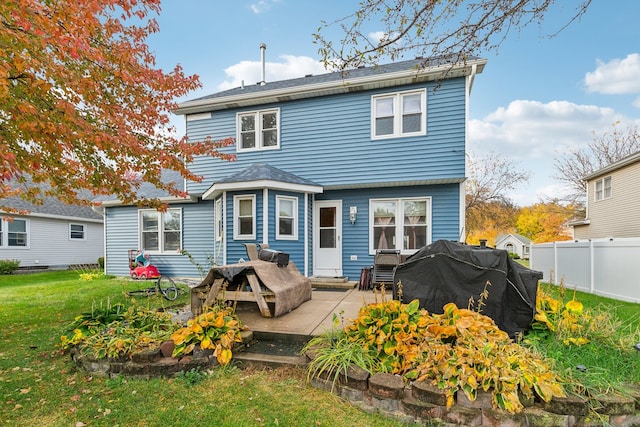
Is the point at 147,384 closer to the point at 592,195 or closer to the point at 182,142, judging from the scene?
the point at 182,142

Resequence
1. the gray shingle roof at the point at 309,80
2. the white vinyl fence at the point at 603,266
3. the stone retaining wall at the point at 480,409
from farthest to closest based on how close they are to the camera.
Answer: the gray shingle roof at the point at 309,80 < the white vinyl fence at the point at 603,266 < the stone retaining wall at the point at 480,409

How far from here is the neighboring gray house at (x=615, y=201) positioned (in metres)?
12.3

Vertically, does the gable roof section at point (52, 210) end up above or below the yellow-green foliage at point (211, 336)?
above

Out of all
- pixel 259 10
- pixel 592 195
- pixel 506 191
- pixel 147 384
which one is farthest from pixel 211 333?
A: pixel 506 191

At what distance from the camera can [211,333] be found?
3383mm

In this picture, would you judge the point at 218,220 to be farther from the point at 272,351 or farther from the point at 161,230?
the point at 272,351

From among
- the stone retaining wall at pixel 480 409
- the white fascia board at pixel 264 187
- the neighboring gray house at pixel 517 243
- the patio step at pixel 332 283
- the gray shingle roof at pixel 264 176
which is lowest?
the neighboring gray house at pixel 517 243

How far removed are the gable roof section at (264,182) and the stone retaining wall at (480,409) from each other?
233 inches

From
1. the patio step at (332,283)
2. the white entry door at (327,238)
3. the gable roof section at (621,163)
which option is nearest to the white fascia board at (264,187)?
the white entry door at (327,238)

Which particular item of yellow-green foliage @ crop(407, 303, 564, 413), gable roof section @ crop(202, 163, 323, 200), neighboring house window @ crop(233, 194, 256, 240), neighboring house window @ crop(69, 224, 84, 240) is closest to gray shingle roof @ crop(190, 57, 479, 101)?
gable roof section @ crop(202, 163, 323, 200)

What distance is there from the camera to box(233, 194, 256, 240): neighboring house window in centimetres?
819

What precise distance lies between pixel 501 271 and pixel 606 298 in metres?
5.85

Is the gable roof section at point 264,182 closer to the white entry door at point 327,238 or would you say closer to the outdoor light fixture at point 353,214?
the white entry door at point 327,238

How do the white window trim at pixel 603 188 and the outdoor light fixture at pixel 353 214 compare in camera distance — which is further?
the white window trim at pixel 603 188
